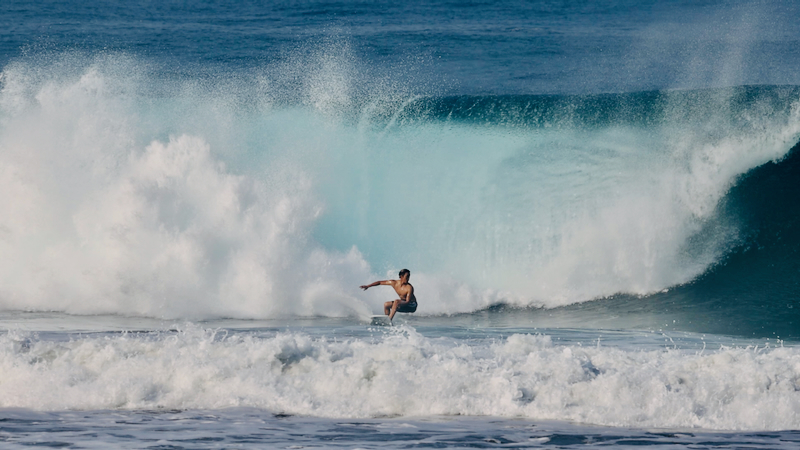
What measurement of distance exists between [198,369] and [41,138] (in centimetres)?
746

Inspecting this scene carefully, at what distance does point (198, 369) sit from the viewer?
7.34 meters

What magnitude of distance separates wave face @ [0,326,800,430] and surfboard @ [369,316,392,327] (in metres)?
2.70

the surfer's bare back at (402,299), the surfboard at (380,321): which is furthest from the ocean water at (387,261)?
the surfer's bare back at (402,299)

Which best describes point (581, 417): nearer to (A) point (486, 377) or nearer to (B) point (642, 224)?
(A) point (486, 377)

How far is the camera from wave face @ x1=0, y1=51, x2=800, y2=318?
1198 cm

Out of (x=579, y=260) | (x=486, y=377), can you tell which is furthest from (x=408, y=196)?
(x=486, y=377)

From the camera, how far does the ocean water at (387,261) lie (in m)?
6.81

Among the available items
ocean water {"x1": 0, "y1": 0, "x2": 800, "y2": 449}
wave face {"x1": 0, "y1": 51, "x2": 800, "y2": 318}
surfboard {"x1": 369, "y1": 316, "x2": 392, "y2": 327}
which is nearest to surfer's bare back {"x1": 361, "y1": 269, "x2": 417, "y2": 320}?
surfboard {"x1": 369, "y1": 316, "x2": 392, "y2": 327}

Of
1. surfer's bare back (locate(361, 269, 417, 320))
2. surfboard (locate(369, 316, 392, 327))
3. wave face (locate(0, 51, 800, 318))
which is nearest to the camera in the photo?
surfer's bare back (locate(361, 269, 417, 320))

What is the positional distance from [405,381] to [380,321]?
381cm

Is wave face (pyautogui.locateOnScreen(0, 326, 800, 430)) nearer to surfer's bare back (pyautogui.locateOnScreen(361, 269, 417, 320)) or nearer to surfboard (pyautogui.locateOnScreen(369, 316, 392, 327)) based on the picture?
surfer's bare back (pyautogui.locateOnScreen(361, 269, 417, 320))

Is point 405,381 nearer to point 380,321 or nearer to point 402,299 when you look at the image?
point 402,299

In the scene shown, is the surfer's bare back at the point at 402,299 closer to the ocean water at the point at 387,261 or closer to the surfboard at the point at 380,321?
the surfboard at the point at 380,321

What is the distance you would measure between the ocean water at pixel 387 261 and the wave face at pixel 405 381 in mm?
25
